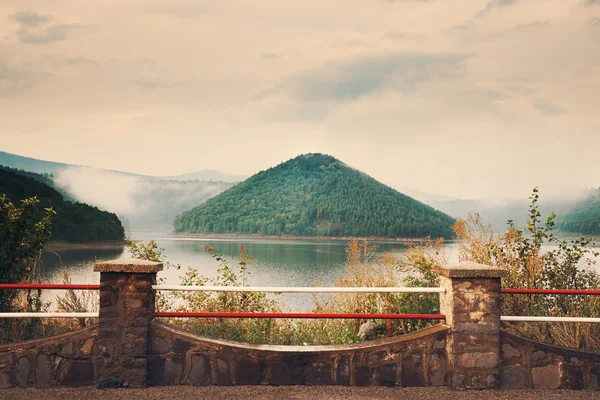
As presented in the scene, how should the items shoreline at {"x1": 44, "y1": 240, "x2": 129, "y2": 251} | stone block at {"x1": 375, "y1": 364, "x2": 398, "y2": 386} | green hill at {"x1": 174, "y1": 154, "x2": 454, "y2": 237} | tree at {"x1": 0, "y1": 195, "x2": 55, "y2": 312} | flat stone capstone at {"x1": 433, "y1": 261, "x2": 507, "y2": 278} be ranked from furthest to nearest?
green hill at {"x1": 174, "y1": 154, "x2": 454, "y2": 237} → shoreline at {"x1": 44, "y1": 240, "x2": 129, "y2": 251} → tree at {"x1": 0, "y1": 195, "x2": 55, "y2": 312} → stone block at {"x1": 375, "y1": 364, "x2": 398, "y2": 386} → flat stone capstone at {"x1": 433, "y1": 261, "x2": 507, "y2": 278}

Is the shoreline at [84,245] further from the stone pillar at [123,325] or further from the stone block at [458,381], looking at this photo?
the stone block at [458,381]

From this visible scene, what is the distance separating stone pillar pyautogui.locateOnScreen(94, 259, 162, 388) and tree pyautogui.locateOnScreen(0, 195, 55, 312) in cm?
338

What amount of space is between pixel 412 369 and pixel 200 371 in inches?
75.7

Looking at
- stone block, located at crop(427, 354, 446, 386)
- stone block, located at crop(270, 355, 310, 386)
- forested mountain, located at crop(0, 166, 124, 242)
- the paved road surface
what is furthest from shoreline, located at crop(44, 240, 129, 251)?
stone block, located at crop(427, 354, 446, 386)

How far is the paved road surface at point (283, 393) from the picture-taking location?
167 inches

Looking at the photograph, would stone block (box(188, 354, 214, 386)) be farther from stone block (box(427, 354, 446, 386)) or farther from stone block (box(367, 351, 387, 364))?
stone block (box(427, 354, 446, 386))

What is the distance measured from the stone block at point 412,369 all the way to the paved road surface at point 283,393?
0.31ft

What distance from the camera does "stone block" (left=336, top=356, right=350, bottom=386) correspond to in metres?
4.48

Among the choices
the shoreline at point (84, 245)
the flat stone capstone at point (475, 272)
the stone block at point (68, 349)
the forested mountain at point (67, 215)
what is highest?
the forested mountain at point (67, 215)

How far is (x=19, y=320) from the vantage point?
21.5ft

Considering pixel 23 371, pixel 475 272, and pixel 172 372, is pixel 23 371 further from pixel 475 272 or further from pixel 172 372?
pixel 475 272

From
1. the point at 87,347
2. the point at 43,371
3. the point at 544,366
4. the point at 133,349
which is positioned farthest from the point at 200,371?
the point at 544,366

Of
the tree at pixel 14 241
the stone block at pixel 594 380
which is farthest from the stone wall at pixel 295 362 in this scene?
the tree at pixel 14 241

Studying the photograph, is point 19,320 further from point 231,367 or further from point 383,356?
point 383,356
